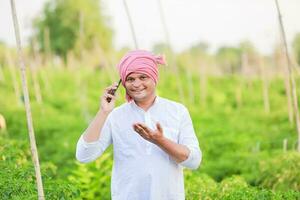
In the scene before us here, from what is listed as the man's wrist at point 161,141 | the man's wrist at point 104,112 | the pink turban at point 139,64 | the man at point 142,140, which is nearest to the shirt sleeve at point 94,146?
the man at point 142,140

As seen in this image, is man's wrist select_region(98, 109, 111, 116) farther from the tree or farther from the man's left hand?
the tree

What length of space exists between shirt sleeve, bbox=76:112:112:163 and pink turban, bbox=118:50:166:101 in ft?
0.92

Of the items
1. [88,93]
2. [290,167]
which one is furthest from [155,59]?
[88,93]

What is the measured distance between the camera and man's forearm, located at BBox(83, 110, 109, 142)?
2963mm

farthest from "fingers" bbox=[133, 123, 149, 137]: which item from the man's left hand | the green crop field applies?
the green crop field

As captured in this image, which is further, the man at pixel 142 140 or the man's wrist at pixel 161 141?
the man at pixel 142 140

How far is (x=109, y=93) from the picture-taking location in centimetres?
299

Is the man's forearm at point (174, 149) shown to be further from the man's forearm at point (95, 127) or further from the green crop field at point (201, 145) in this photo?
the green crop field at point (201, 145)

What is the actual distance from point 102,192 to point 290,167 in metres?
2.01

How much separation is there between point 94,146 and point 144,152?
255mm

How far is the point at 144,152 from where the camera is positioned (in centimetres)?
309

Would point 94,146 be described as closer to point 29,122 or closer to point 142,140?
point 142,140

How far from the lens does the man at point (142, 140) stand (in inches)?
120

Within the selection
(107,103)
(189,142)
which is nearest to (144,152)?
(189,142)
